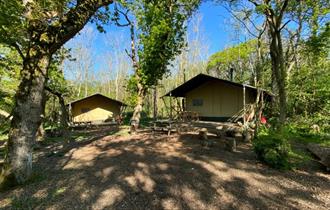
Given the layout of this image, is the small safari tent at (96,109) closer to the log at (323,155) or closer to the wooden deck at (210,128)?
the wooden deck at (210,128)

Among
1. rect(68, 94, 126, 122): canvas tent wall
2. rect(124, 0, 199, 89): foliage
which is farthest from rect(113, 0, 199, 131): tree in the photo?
rect(68, 94, 126, 122): canvas tent wall

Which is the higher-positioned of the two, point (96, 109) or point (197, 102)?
point (197, 102)

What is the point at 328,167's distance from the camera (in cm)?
650

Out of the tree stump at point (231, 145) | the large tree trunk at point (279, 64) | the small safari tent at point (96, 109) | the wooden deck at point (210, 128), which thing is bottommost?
the tree stump at point (231, 145)

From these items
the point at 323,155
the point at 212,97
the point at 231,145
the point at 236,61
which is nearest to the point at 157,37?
the point at 212,97

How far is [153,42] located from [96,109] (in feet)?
48.8

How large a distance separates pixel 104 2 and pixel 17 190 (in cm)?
554

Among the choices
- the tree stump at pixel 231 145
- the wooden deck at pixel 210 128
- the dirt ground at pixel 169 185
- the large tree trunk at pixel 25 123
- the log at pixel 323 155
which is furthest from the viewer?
the wooden deck at pixel 210 128

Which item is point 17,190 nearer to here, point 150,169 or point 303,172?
point 150,169

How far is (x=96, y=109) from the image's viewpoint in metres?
27.0

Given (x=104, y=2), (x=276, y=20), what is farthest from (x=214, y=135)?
(x=104, y=2)

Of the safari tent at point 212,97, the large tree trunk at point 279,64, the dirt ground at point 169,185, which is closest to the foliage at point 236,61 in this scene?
the safari tent at point 212,97

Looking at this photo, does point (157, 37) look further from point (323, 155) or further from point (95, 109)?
point (95, 109)

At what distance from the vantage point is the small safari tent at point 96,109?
26172 millimetres
